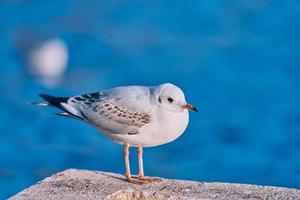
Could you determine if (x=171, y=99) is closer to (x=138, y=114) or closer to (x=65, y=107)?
(x=138, y=114)

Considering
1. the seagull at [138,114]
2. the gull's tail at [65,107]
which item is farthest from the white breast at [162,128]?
the gull's tail at [65,107]

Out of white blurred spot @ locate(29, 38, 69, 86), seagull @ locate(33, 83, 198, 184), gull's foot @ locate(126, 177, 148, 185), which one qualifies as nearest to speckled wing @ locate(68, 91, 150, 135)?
seagull @ locate(33, 83, 198, 184)

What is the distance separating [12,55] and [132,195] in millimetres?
6054

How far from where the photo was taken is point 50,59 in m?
9.48

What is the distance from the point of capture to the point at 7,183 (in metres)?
6.73

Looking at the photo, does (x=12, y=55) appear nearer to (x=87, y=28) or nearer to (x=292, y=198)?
(x=87, y=28)

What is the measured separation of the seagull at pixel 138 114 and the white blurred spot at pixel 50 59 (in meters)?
5.12

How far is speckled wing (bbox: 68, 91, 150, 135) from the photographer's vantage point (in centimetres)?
380

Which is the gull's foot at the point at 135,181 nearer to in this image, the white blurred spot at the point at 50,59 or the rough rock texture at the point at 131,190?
the rough rock texture at the point at 131,190

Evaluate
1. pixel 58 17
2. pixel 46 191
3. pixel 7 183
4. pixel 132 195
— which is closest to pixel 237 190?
pixel 132 195

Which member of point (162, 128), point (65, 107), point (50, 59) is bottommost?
point (162, 128)

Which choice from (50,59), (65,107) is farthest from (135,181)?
(50,59)

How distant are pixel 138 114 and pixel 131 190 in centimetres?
33

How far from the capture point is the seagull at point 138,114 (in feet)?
12.3
